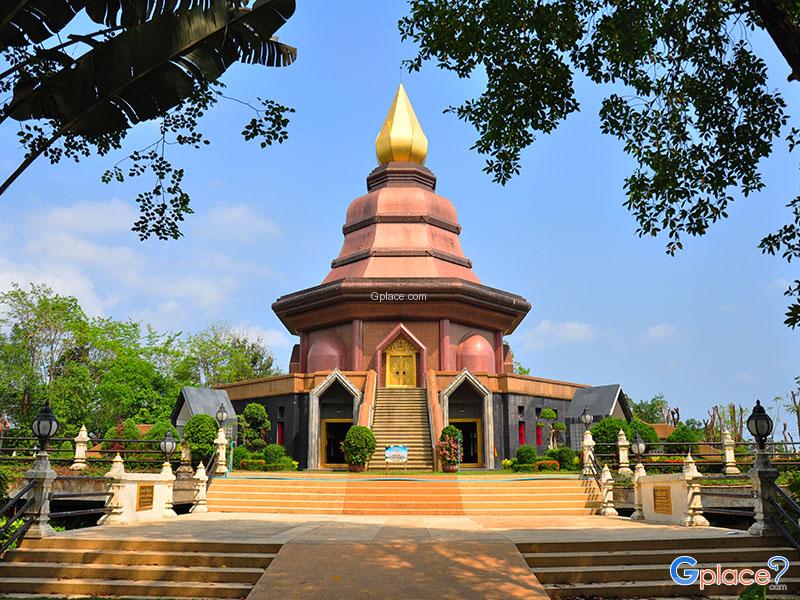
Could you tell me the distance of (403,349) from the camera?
30.8 m

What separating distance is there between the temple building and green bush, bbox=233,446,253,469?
2.96 meters

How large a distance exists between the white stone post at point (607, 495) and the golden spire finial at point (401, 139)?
25428 millimetres

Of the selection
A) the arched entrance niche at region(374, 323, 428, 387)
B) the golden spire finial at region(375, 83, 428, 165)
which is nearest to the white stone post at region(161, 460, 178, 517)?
the arched entrance niche at region(374, 323, 428, 387)

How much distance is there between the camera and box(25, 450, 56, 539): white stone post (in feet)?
33.4

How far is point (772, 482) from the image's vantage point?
10492mm

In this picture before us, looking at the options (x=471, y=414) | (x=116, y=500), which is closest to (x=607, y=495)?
(x=116, y=500)

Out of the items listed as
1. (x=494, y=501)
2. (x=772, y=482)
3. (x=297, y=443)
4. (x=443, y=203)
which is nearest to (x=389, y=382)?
(x=297, y=443)

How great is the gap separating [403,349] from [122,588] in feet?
74.4

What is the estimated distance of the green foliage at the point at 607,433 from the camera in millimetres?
23953

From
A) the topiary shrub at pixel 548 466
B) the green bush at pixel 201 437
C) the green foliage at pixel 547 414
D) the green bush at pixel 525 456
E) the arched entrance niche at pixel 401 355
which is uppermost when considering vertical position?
the arched entrance niche at pixel 401 355

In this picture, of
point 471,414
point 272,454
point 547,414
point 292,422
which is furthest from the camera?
point 547,414

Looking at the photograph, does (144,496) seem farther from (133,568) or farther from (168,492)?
(133,568)

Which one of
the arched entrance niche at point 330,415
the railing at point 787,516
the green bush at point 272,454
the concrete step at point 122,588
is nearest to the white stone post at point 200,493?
the green bush at point 272,454

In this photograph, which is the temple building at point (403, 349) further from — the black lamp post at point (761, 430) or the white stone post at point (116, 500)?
the black lamp post at point (761, 430)
